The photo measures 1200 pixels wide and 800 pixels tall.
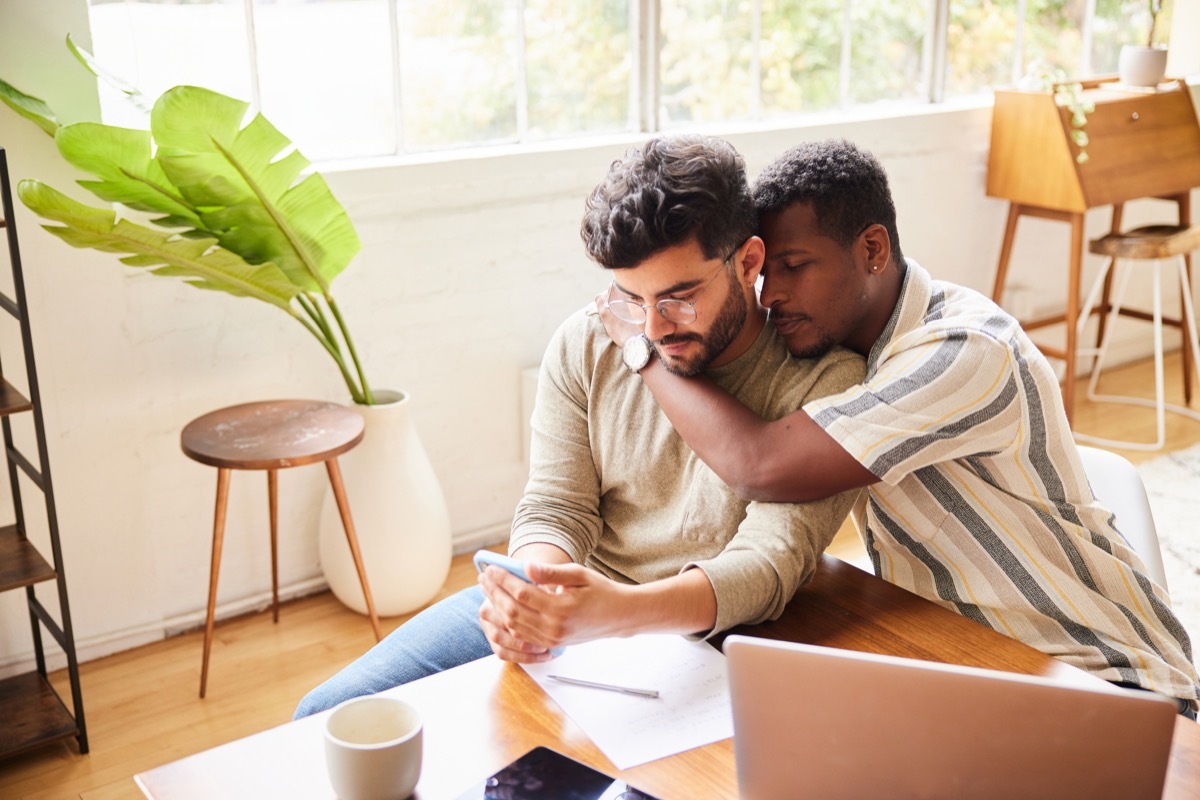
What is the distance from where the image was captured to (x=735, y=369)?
64.9 inches

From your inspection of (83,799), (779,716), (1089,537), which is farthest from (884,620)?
(83,799)

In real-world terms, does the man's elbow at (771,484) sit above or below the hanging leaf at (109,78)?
below

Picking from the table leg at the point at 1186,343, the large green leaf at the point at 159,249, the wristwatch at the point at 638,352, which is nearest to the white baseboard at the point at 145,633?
the large green leaf at the point at 159,249

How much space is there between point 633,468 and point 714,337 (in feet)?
0.72

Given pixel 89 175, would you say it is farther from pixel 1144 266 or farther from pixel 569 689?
pixel 1144 266

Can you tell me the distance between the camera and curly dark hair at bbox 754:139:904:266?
1568 millimetres

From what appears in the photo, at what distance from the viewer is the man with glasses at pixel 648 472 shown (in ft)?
4.37

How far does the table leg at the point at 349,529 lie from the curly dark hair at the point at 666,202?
4.24ft

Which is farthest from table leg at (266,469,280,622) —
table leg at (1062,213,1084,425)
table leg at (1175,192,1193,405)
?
table leg at (1175,192,1193,405)

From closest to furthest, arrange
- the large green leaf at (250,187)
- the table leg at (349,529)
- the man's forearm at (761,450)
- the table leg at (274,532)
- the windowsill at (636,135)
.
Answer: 1. the man's forearm at (761,450)
2. the large green leaf at (250,187)
3. the table leg at (349,529)
4. the table leg at (274,532)
5. the windowsill at (636,135)

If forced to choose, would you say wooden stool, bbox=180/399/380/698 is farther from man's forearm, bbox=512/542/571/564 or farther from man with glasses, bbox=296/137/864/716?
man's forearm, bbox=512/542/571/564

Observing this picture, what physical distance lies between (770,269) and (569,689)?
0.64 m

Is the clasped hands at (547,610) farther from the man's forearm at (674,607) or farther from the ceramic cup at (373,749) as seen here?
the ceramic cup at (373,749)

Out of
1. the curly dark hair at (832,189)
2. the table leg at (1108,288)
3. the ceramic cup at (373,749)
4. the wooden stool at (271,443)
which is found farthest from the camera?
the table leg at (1108,288)
